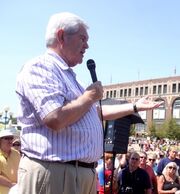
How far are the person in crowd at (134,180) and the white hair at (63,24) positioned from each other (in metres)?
5.27

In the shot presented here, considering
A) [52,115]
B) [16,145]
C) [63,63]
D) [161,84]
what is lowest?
[16,145]

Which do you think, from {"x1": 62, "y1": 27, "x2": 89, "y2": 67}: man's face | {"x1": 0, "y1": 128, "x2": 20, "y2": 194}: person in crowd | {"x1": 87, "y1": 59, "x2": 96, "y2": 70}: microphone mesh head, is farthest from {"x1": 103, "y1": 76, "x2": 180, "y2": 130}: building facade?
{"x1": 62, "y1": 27, "x2": 89, "y2": 67}: man's face

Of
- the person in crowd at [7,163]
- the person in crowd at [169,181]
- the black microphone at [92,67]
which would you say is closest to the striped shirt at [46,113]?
the black microphone at [92,67]

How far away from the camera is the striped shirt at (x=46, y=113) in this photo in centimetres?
259

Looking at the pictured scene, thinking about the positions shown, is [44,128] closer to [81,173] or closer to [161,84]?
[81,173]

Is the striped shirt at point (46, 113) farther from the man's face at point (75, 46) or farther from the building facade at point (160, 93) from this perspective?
the building facade at point (160, 93)

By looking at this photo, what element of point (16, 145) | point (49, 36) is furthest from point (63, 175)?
point (16, 145)

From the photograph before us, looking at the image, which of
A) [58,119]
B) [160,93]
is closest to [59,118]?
[58,119]

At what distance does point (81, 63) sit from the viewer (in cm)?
291

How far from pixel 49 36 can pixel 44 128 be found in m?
0.64

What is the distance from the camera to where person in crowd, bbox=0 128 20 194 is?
5.46 m

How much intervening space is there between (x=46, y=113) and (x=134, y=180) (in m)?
5.49

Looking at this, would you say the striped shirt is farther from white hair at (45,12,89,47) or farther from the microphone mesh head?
the microphone mesh head

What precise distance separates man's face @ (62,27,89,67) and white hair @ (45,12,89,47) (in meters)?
0.04
